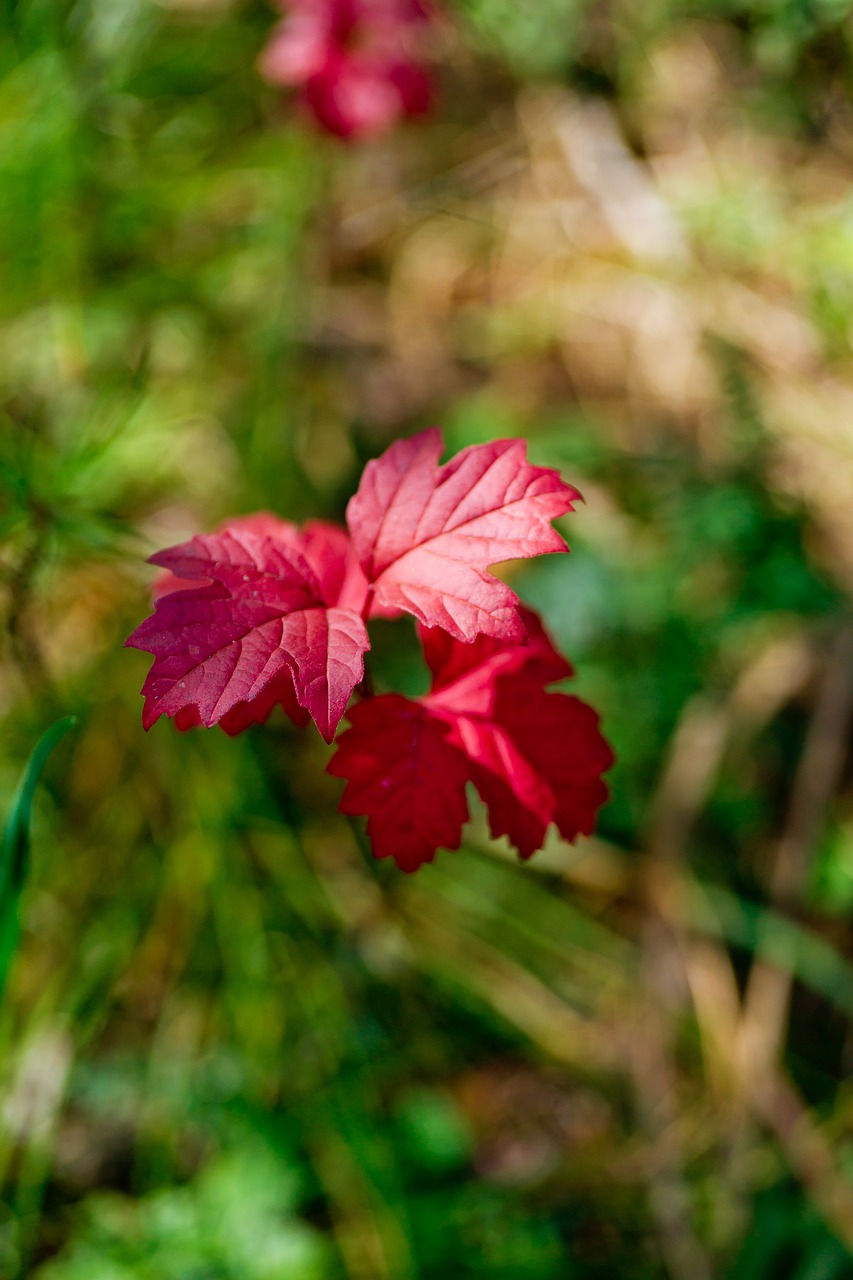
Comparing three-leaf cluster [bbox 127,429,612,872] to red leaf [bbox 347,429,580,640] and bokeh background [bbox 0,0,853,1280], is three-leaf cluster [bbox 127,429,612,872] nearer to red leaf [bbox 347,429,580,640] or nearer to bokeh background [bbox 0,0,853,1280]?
red leaf [bbox 347,429,580,640]

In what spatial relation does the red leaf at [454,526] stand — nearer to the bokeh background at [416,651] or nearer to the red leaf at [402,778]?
the red leaf at [402,778]

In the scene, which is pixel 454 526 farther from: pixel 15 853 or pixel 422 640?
pixel 15 853

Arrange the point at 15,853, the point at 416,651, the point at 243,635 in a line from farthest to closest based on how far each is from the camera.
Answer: the point at 416,651
the point at 15,853
the point at 243,635

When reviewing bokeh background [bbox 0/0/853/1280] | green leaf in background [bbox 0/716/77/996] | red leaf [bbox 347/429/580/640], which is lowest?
bokeh background [bbox 0/0/853/1280]

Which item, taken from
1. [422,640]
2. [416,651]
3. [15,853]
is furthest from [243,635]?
[416,651]

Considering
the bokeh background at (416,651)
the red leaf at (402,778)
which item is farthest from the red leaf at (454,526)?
the bokeh background at (416,651)

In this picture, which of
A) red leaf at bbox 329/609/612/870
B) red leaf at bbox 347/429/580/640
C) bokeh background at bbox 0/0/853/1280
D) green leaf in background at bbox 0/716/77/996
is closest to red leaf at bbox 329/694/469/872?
red leaf at bbox 329/609/612/870

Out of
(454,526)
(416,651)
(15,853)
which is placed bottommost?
(416,651)
